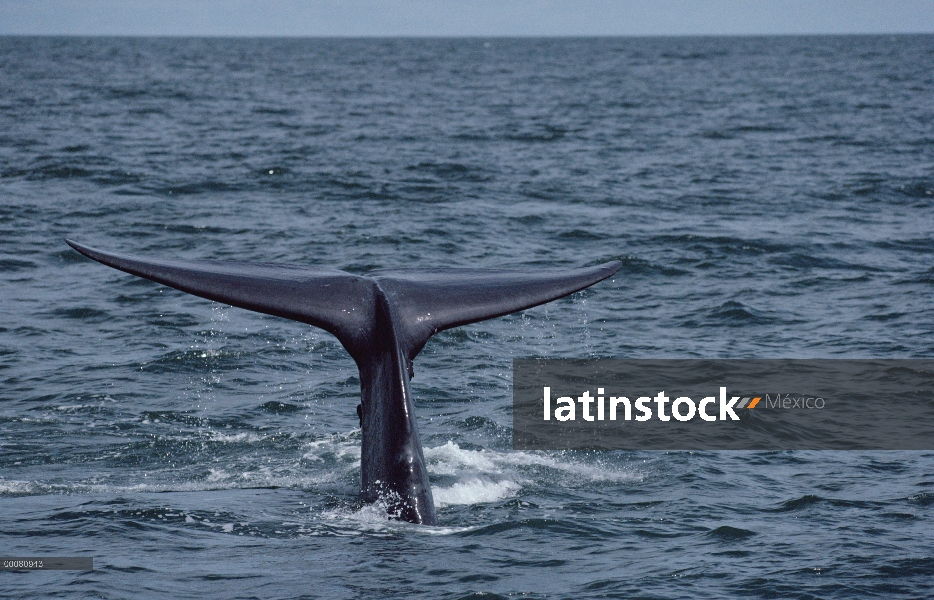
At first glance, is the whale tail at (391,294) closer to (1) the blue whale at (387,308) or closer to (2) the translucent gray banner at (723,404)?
(1) the blue whale at (387,308)

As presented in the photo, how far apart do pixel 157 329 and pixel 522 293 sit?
9.12 m

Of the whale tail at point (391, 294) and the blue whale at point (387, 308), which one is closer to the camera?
the blue whale at point (387, 308)

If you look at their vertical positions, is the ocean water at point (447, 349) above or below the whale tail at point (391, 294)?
below

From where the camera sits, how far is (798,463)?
12.9 m

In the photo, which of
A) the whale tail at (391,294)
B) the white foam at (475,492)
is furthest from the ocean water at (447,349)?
the whale tail at (391,294)

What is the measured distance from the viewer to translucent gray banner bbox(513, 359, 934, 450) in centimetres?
1372

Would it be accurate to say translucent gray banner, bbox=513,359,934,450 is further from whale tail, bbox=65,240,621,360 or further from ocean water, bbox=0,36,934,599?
whale tail, bbox=65,240,621,360

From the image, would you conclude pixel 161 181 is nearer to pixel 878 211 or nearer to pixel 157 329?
pixel 157 329

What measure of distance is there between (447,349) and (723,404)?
397 cm

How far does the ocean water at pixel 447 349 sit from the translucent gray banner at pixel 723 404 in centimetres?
41

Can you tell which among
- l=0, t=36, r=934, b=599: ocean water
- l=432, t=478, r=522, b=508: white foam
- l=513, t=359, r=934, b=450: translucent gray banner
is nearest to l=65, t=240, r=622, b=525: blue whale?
l=0, t=36, r=934, b=599: ocean water

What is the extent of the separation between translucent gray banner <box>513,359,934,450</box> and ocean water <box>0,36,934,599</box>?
1.34ft

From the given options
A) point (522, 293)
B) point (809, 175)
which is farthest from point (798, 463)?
point (809, 175)

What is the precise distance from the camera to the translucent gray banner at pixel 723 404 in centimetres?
1372
